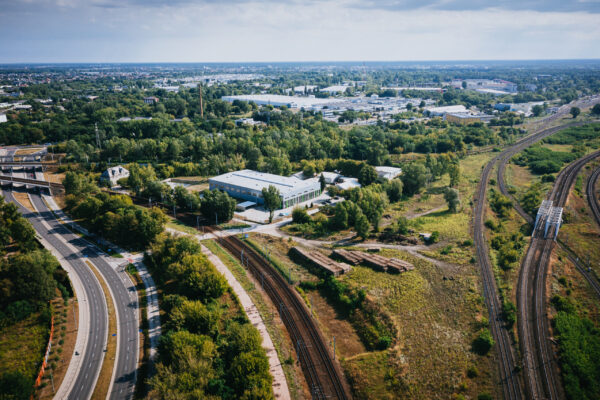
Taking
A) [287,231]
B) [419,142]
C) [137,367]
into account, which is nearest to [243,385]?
[137,367]

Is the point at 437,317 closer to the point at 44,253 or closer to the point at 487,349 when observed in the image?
the point at 487,349

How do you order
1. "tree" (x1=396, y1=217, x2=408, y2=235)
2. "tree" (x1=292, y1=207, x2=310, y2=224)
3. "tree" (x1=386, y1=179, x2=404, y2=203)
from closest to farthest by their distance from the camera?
"tree" (x1=396, y1=217, x2=408, y2=235), "tree" (x1=292, y1=207, x2=310, y2=224), "tree" (x1=386, y1=179, x2=404, y2=203)

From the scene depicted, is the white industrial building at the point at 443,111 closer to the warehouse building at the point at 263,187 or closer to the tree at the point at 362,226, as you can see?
the warehouse building at the point at 263,187

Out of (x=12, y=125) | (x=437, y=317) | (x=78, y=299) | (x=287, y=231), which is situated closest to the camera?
(x=437, y=317)

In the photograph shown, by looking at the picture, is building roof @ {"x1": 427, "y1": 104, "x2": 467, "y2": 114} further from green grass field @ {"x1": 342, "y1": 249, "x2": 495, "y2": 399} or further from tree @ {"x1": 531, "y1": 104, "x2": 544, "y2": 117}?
green grass field @ {"x1": 342, "y1": 249, "x2": 495, "y2": 399}

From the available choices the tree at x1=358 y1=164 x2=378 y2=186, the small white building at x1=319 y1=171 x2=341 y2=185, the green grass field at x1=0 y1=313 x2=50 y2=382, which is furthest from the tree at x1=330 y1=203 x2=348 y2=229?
the green grass field at x1=0 y1=313 x2=50 y2=382

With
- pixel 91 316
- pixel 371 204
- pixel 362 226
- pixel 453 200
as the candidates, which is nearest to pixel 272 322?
pixel 91 316

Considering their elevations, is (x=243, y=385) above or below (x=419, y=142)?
below
